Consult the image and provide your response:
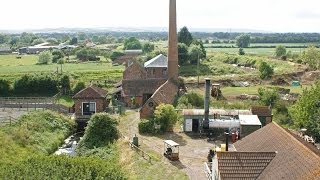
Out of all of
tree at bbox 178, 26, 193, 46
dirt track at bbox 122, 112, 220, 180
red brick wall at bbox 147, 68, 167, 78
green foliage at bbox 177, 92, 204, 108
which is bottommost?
dirt track at bbox 122, 112, 220, 180

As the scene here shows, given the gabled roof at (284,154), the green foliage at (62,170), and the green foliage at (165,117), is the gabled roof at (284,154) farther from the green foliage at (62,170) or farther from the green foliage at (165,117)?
the green foliage at (165,117)

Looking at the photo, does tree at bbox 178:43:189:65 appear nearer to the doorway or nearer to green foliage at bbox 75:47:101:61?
green foliage at bbox 75:47:101:61

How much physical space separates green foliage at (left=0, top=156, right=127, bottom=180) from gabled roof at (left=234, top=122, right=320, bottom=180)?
659 cm

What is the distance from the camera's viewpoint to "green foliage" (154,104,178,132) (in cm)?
3462

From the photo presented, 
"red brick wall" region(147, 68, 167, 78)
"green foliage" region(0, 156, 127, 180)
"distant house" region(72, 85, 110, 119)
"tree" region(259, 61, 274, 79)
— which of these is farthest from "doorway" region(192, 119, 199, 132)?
"tree" region(259, 61, 274, 79)

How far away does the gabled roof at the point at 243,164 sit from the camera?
57.7ft

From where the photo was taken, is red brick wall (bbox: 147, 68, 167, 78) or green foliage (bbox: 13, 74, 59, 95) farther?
green foliage (bbox: 13, 74, 59, 95)

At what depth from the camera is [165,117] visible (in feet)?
114

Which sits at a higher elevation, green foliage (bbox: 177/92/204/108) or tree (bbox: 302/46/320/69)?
tree (bbox: 302/46/320/69)

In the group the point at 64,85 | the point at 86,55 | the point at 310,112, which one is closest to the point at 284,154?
the point at 310,112

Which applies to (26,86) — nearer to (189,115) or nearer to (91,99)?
(91,99)

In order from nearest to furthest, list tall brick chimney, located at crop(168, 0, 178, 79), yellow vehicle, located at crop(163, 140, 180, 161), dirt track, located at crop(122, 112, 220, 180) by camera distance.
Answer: dirt track, located at crop(122, 112, 220, 180) < yellow vehicle, located at crop(163, 140, 180, 161) < tall brick chimney, located at crop(168, 0, 178, 79)

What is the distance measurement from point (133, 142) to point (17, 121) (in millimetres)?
11021

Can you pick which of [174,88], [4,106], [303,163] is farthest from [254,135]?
[4,106]
